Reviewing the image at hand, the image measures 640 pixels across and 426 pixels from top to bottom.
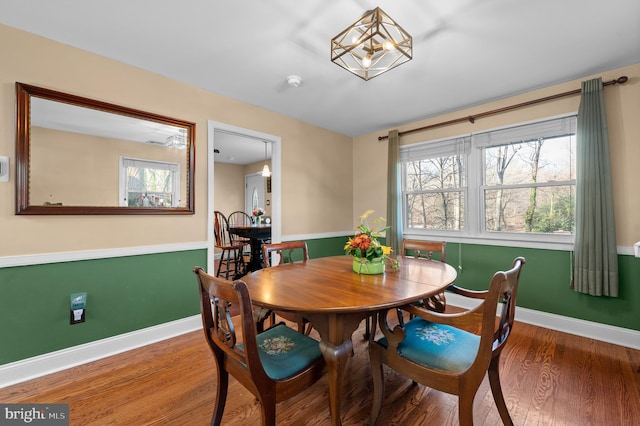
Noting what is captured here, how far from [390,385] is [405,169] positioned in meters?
2.84

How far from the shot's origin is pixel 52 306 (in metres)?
1.99

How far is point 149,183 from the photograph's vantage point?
2.44 m

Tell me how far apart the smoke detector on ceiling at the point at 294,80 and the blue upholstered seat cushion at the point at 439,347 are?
2255 millimetres

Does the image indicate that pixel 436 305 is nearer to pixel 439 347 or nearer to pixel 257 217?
pixel 439 347

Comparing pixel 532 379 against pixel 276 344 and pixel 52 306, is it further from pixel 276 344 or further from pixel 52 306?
pixel 52 306

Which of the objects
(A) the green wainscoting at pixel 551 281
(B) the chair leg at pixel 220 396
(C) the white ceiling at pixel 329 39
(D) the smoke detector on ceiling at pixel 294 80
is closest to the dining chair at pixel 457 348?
(B) the chair leg at pixel 220 396

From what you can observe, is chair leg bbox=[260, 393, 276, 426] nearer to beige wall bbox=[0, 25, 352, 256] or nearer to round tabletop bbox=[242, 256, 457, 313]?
round tabletop bbox=[242, 256, 457, 313]

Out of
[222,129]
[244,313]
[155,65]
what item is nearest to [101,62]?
[155,65]

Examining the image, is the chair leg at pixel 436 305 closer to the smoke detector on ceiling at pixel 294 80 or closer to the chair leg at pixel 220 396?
the chair leg at pixel 220 396

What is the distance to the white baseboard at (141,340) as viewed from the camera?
1.87 meters

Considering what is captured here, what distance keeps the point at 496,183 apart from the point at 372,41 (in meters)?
2.43

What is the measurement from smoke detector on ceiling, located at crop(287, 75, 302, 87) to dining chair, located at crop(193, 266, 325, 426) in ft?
6.56

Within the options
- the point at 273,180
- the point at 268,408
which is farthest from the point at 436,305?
the point at 273,180

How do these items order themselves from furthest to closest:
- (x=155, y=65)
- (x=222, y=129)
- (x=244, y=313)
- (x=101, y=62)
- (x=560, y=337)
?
(x=222, y=129)
(x=560, y=337)
(x=155, y=65)
(x=101, y=62)
(x=244, y=313)
